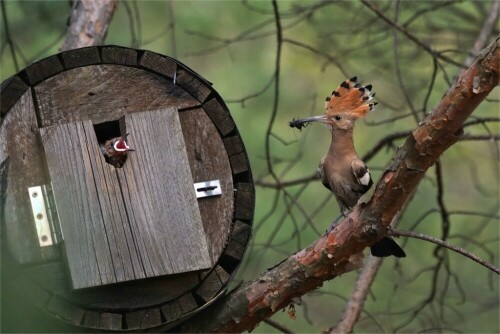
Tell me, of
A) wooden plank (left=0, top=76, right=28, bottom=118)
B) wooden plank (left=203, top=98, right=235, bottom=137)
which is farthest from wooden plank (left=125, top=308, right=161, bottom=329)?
wooden plank (left=0, top=76, right=28, bottom=118)

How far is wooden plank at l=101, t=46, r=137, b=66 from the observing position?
10.0 ft

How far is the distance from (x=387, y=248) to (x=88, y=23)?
5.93 feet

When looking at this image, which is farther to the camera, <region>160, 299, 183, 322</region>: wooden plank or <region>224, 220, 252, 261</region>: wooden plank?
<region>224, 220, 252, 261</region>: wooden plank

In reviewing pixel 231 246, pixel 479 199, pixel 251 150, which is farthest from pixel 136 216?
pixel 479 199

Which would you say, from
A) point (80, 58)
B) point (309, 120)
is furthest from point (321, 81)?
point (80, 58)

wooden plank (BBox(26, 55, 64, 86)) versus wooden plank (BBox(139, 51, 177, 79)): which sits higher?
wooden plank (BBox(26, 55, 64, 86))

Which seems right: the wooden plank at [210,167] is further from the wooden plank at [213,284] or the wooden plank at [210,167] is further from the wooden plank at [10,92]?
the wooden plank at [10,92]

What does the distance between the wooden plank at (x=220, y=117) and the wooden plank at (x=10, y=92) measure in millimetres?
603

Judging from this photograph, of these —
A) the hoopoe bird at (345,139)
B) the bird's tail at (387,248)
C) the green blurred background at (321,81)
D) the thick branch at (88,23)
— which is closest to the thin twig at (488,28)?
the green blurred background at (321,81)

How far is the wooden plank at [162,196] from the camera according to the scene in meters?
2.95

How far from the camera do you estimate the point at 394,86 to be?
17.6 feet

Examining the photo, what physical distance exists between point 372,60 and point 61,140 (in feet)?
8.65

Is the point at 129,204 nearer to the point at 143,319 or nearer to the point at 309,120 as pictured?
the point at 143,319

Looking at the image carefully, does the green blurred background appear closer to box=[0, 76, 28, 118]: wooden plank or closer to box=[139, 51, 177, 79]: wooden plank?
box=[139, 51, 177, 79]: wooden plank
